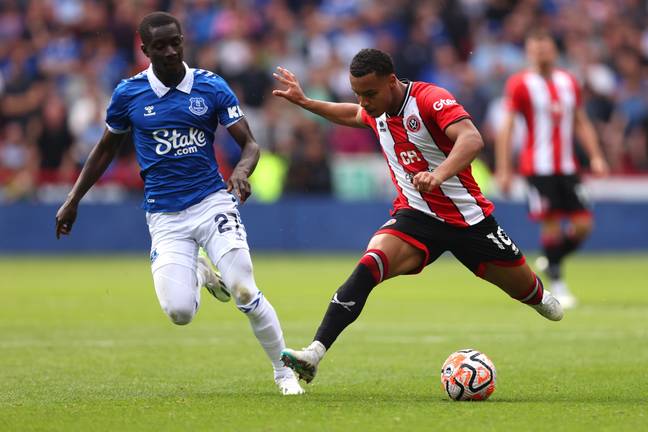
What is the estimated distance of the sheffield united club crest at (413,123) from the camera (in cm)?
787

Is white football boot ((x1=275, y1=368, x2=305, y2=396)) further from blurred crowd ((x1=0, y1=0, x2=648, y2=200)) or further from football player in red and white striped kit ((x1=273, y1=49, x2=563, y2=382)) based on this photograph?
blurred crowd ((x1=0, y1=0, x2=648, y2=200))

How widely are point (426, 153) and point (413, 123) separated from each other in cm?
22

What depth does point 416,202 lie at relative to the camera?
8.17m

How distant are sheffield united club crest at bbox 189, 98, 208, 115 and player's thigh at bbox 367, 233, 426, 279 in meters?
1.38

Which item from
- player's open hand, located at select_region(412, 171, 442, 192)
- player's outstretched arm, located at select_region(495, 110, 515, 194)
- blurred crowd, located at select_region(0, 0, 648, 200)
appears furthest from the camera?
blurred crowd, located at select_region(0, 0, 648, 200)

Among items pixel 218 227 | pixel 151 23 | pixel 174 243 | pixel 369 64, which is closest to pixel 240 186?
pixel 218 227

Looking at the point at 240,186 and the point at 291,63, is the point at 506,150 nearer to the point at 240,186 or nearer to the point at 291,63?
the point at 240,186

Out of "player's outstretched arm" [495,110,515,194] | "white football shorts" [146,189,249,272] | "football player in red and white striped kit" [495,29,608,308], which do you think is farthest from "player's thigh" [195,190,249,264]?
"football player in red and white striped kit" [495,29,608,308]

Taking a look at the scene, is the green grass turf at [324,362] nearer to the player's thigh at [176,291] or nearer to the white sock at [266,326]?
the white sock at [266,326]

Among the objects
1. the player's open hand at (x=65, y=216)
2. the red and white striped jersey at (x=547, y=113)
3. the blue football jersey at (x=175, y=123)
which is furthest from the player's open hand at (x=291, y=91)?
the red and white striped jersey at (x=547, y=113)

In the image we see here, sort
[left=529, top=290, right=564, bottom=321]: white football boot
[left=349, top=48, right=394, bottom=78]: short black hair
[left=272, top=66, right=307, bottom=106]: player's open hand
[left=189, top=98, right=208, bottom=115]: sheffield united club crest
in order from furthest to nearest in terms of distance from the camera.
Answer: [left=529, top=290, right=564, bottom=321]: white football boot < [left=272, top=66, right=307, bottom=106]: player's open hand < [left=189, top=98, right=208, bottom=115]: sheffield united club crest < [left=349, top=48, right=394, bottom=78]: short black hair

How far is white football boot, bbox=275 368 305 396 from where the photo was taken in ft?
25.5

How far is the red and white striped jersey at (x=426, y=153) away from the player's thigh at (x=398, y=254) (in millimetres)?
278

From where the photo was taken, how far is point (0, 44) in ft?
73.2
